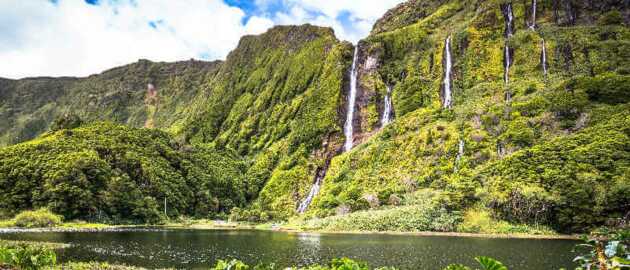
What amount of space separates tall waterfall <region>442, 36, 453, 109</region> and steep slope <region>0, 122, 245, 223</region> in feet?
301

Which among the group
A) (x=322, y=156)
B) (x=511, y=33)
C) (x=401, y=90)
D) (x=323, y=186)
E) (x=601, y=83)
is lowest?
(x=323, y=186)

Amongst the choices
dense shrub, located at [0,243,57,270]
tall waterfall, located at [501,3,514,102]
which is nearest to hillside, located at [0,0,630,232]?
tall waterfall, located at [501,3,514,102]

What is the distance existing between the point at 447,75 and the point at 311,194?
71.7m

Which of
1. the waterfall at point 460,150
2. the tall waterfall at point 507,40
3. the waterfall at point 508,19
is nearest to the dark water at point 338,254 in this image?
the waterfall at point 460,150

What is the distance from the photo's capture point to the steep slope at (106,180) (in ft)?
463

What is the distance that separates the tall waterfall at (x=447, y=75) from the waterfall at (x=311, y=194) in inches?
2125

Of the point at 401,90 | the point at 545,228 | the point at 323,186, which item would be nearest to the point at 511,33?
the point at 401,90

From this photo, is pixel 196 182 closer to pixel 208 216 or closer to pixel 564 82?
pixel 208 216

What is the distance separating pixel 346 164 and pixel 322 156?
25.3m

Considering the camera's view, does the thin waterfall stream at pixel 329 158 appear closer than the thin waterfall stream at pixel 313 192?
No

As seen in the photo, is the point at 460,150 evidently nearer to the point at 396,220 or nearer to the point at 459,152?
the point at 459,152

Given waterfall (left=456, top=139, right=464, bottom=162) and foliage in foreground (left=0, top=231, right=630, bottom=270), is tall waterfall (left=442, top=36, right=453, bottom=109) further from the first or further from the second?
foliage in foreground (left=0, top=231, right=630, bottom=270)

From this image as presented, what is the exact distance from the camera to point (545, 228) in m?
92.6

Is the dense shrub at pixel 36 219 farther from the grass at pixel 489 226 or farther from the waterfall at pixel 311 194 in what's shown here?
the grass at pixel 489 226
